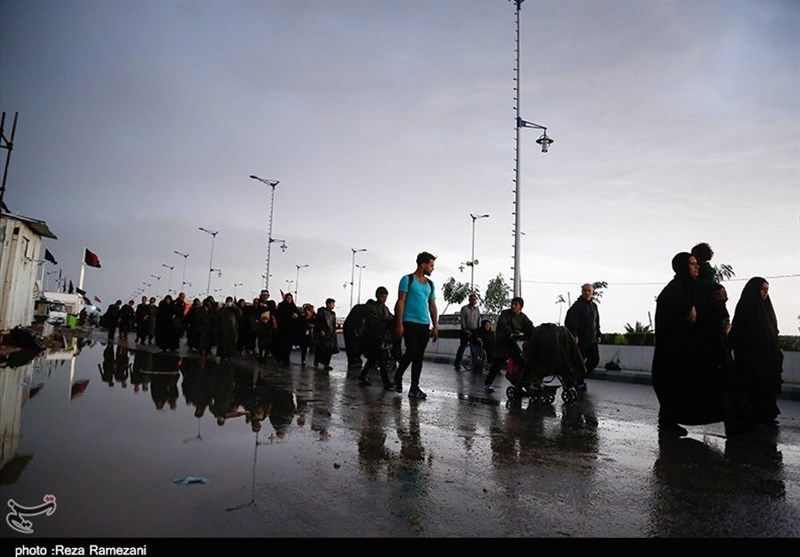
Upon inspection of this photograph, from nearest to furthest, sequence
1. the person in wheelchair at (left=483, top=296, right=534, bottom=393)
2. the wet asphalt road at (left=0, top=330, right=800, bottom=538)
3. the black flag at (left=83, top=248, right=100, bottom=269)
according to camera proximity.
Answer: the wet asphalt road at (left=0, top=330, right=800, bottom=538), the person in wheelchair at (left=483, top=296, right=534, bottom=393), the black flag at (left=83, top=248, right=100, bottom=269)

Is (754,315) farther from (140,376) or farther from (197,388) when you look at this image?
(140,376)

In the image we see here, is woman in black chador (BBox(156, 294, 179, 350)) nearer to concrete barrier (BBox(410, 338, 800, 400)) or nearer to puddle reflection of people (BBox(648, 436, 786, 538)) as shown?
concrete barrier (BBox(410, 338, 800, 400))

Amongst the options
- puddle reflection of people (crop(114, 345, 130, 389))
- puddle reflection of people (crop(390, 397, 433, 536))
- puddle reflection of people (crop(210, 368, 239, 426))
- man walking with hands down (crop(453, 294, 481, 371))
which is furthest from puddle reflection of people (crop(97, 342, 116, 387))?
man walking with hands down (crop(453, 294, 481, 371))

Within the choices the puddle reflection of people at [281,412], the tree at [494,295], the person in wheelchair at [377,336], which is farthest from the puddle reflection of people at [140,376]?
the tree at [494,295]

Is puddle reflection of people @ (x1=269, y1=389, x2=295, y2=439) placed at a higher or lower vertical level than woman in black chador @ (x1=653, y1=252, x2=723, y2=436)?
lower

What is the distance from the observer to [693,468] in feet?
14.1

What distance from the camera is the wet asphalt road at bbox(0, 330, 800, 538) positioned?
2760 mm

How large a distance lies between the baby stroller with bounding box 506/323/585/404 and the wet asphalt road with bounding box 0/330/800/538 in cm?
103

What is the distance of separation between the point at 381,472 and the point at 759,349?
5870 millimetres
